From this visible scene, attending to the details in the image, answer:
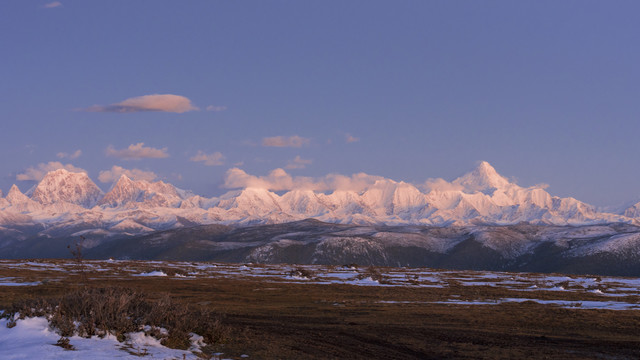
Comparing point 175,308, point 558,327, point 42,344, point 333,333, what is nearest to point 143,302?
point 175,308

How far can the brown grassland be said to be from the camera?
26.0m

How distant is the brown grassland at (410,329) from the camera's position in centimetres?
2603

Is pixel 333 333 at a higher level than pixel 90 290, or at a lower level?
lower

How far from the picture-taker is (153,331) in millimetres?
23906

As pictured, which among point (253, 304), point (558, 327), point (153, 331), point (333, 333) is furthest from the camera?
point (253, 304)

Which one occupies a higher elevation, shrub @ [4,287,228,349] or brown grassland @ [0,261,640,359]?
shrub @ [4,287,228,349]

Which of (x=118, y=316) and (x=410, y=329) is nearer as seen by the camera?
(x=118, y=316)

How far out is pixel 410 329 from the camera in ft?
108

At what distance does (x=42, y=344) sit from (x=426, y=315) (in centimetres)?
2458

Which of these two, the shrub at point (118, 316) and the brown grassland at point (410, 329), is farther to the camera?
the brown grassland at point (410, 329)

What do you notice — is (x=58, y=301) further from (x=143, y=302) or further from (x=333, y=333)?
(x=333, y=333)

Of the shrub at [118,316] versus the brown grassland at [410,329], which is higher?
the shrub at [118,316]

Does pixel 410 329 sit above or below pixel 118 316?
below

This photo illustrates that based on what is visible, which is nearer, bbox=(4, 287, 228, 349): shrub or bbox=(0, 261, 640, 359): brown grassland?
bbox=(4, 287, 228, 349): shrub
